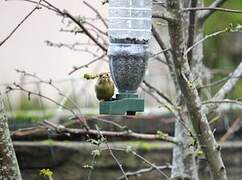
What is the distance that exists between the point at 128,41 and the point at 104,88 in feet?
0.63

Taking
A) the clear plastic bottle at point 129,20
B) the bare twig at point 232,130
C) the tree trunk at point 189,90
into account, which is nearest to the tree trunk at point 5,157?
the clear plastic bottle at point 129,20

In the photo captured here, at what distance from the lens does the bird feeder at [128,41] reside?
7.13 feet

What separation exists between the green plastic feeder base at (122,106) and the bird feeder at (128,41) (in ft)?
0.15

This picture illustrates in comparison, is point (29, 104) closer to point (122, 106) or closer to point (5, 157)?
point (5, 157)

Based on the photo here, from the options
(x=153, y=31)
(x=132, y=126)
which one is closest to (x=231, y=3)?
(x=132, y=126)

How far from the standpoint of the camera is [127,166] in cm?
377

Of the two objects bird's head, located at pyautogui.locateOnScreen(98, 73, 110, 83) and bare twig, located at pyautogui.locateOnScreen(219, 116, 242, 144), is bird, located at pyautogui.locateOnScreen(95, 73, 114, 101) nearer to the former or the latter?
bird's head, located at pyautogui.locateOnScreen(98, 73, 110, 83)

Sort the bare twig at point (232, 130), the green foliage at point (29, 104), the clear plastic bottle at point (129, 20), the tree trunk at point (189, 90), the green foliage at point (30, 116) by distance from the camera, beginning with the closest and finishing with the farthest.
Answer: the clear plastic bottle at point (129, 20) < the tree trunk at point (189, 90) < the bare twig at point (232, 130) < the green foliage at point (30, 116) < the green foliage at point (29, 104)

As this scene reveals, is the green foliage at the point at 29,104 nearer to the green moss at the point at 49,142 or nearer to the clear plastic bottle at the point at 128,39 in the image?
the green moss at the point at 49,142

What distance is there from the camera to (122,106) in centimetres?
206

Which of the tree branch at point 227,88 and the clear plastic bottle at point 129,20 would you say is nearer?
the clear plastic bottle at point 129,20

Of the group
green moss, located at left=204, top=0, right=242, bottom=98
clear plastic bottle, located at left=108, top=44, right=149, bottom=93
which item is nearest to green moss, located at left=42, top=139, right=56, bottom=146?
clear plastic bottle, located at left=108, top=44, right=149, bottom=93

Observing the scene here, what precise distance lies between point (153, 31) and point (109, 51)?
50 centimetres

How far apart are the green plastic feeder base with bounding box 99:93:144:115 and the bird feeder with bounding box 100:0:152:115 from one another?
1.8 inches
